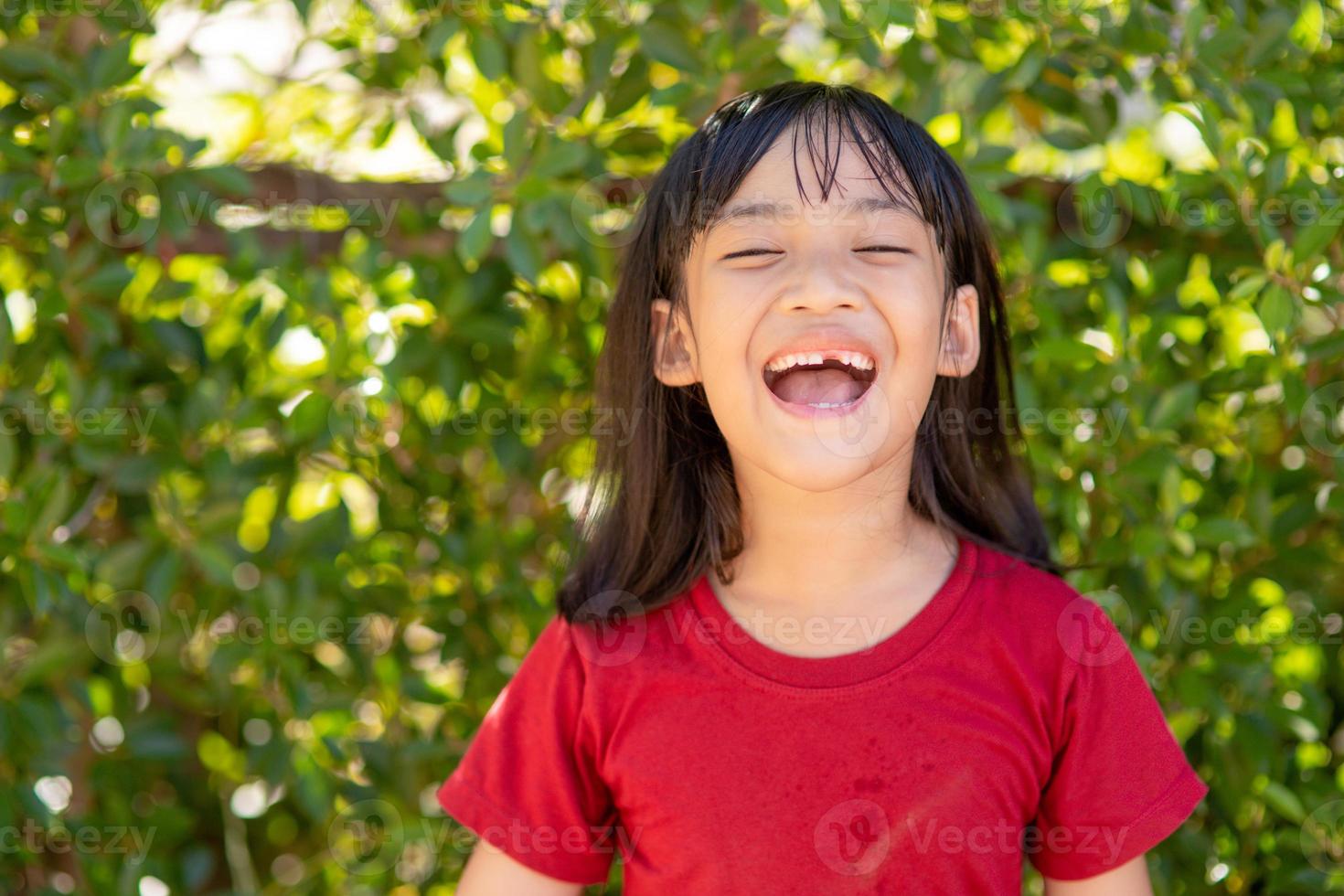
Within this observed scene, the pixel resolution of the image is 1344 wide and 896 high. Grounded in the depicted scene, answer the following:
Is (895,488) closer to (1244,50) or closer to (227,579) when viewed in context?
(1244,50)

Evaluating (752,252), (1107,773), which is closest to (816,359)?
(752,252)

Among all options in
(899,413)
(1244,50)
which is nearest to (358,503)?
(899,413)

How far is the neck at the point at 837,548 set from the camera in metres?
1.57

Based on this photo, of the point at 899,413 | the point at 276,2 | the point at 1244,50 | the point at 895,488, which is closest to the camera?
the point at 899,413

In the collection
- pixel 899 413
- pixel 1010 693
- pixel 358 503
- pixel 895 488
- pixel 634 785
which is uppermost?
pixel 899 413

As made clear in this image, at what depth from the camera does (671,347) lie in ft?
5.37

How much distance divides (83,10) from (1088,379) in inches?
59.6

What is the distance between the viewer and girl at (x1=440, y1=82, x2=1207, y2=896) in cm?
146

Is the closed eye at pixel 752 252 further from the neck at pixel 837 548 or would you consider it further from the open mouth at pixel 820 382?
the neck at pixel 837 548

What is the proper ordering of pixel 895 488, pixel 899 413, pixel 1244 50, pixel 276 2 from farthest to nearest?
pixel 276 2
pixel 1244 50
pixel 895 488
pixel 899 413

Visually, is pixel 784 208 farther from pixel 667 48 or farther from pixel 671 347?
pixel 667 48

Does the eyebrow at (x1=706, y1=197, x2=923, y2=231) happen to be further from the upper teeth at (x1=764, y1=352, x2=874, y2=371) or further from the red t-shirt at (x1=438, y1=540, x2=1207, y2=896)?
the red t-shirt at (x1=438, y1=540, x2=1207, y2=896)

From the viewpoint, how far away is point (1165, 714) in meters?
1.95

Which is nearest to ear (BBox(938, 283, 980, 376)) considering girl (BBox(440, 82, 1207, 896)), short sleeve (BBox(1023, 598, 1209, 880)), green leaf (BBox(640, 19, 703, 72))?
girl (BBox(440, 82, 1207, 896))
